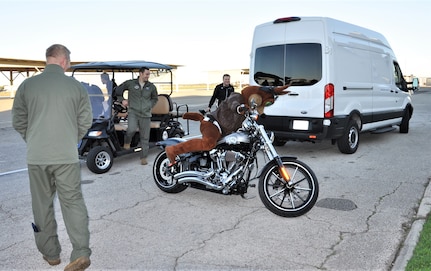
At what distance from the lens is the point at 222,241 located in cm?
406

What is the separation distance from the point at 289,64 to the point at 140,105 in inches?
122

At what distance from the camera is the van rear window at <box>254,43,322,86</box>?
7820mm

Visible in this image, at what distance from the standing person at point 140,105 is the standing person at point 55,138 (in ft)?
14.0

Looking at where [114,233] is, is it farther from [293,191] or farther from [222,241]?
[293,191]

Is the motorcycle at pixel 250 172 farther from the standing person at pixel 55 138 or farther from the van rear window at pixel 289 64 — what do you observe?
the van rear window at pixel 289 64

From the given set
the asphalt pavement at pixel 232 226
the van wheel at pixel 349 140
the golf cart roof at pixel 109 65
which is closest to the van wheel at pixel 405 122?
the van wheel at pixel 349 140

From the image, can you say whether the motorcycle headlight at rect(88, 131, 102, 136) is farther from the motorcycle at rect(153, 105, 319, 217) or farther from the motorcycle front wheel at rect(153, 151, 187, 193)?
the motorcycle at rect(153, 105, 319, 217)

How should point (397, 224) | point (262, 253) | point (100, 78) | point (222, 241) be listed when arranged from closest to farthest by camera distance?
point (262, 253), point (222, 241), point (397, 224), point (100, 78)

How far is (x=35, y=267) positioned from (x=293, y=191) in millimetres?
2824

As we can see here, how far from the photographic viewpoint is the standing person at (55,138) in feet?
10.4

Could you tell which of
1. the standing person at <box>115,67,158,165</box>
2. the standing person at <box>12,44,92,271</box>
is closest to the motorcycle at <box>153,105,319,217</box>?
the standing person at <box>12,44,92,271</box>

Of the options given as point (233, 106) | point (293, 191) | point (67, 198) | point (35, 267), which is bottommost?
point (35, 267)

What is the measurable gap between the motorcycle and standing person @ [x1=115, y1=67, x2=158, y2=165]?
2409 mm

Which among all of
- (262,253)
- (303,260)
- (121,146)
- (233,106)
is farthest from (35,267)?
(121,146)
